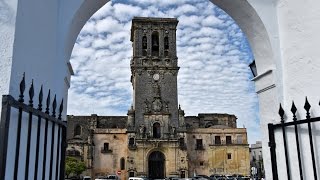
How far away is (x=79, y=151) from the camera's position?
33.0m

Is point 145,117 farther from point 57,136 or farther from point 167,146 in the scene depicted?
point 57,136

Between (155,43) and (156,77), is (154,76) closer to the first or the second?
(156,77)

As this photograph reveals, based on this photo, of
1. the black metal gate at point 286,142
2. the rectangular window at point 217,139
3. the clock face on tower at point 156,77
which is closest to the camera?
the black metal gate at point 286,142

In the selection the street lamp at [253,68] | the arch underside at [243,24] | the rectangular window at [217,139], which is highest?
the rectangular window at [217,139]

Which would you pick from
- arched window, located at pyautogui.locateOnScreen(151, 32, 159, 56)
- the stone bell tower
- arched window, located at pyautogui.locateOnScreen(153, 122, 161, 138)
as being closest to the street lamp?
the stone bell tower

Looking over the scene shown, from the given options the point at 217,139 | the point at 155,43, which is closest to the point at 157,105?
the point at 155,43

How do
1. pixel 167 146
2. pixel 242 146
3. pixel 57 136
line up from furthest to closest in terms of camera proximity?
pixel 242 146
pixel 167 146
pixel 57 136

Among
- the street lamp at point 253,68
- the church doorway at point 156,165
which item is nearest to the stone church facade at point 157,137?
the church doorway at point 156,165

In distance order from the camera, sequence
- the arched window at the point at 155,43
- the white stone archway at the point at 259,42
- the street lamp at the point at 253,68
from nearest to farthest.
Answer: the white stone archway at the point at 259,42, the street lamp at the point at 253,68, the arched window at the point at 155,43

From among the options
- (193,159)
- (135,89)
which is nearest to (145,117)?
(135,89)

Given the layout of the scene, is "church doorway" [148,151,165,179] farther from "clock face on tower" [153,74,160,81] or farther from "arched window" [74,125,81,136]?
"arched window" [74,125,81,136]

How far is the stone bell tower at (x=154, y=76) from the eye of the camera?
32156mm

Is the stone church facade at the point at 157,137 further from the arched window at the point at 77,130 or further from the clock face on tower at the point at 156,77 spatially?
the arched window at the point at 77,130

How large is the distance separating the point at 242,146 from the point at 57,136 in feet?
108
